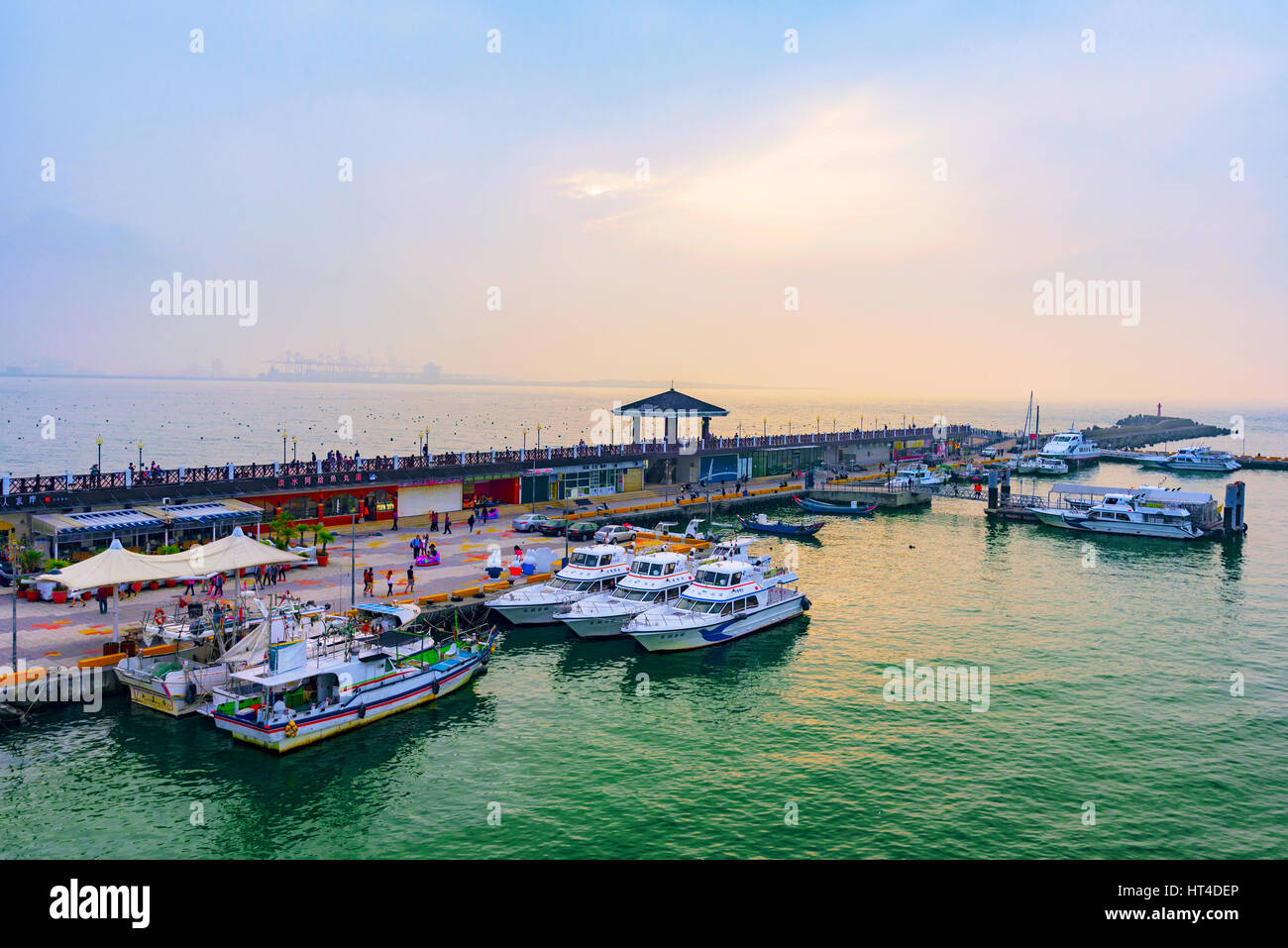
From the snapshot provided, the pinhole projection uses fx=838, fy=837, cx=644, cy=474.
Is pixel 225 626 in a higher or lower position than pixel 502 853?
higher

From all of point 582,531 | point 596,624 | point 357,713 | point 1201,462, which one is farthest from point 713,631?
point 1201,462

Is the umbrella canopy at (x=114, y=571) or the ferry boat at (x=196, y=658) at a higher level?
the umbrella canopy at (x=114, y=571)

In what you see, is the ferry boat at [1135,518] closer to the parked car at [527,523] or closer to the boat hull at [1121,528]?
the boat hull at [1121,528]

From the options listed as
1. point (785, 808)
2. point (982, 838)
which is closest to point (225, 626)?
point (785, 808)

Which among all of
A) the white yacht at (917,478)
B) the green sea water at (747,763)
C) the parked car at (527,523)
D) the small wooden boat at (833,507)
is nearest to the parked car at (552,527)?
the parked car at (527,523)
